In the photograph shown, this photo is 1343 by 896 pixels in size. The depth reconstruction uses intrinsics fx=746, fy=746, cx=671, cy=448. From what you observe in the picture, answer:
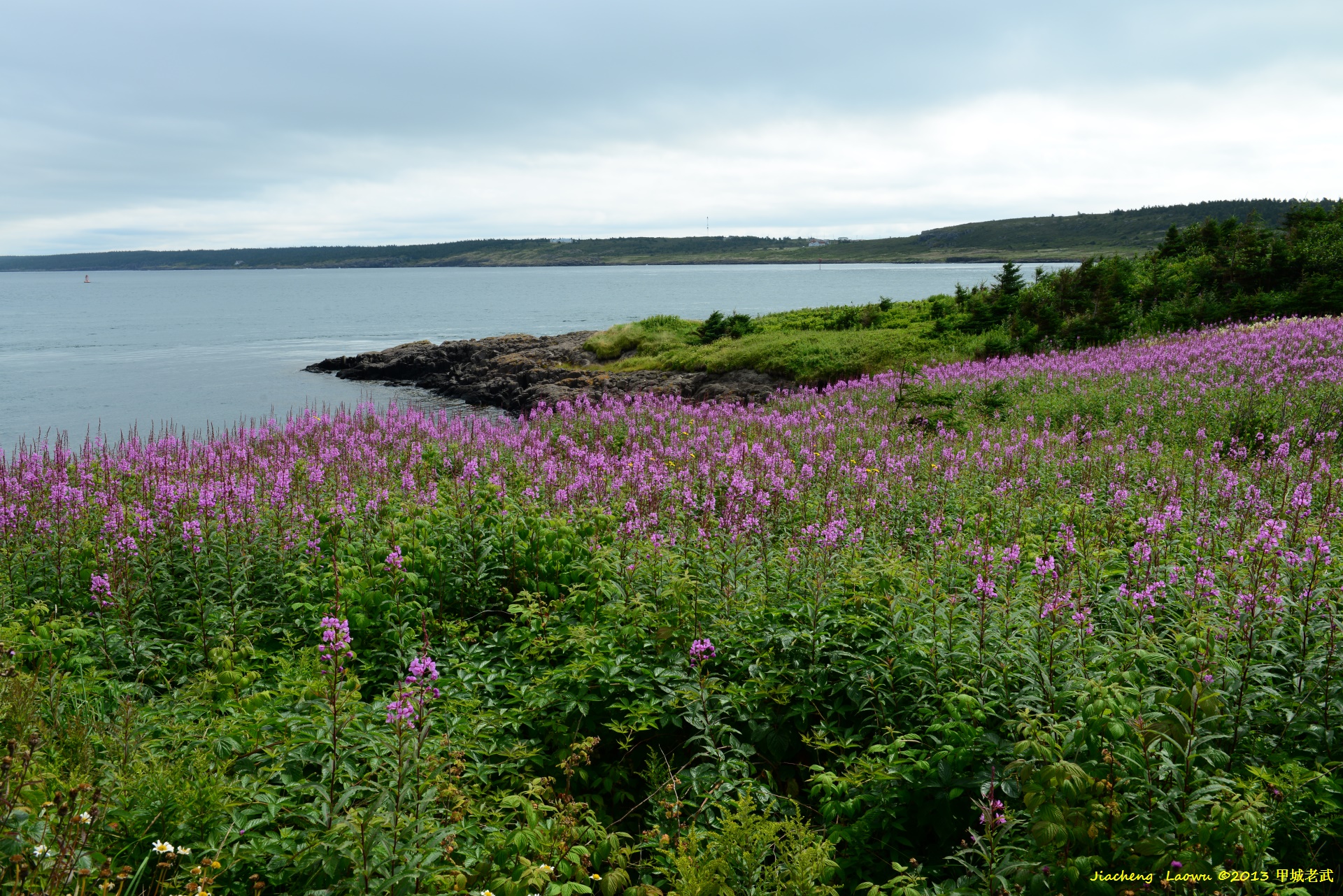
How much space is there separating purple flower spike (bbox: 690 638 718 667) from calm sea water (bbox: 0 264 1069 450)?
12.6 meters

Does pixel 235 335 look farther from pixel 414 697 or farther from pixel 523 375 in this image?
pixel 414 697

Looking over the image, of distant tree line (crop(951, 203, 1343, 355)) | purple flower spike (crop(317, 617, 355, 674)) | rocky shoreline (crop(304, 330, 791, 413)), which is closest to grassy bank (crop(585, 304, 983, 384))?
rocky shoreline (crop(304, 330, 791, 413))

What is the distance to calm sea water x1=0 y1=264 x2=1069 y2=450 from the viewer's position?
31.3 metres

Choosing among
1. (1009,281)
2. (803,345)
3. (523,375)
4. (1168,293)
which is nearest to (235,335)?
(523,375)

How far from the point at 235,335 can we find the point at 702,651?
7413 centimetres

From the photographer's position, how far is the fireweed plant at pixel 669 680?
10.5 feet

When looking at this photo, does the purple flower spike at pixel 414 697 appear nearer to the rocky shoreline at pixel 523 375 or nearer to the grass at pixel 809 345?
the rocky shoreline at pixel 523 375

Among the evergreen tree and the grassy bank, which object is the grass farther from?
the evergreen tree

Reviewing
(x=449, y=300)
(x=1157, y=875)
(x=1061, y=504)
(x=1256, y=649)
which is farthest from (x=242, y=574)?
(x=449, y=300)

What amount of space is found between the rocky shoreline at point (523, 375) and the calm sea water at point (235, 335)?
2.00 meters

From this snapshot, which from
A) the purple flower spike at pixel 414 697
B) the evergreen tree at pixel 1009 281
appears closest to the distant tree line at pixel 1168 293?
the evergreen tree at pixel 1009 281

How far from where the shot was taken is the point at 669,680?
5020 mm

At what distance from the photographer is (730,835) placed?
10.8 feet

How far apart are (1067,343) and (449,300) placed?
399 feet
